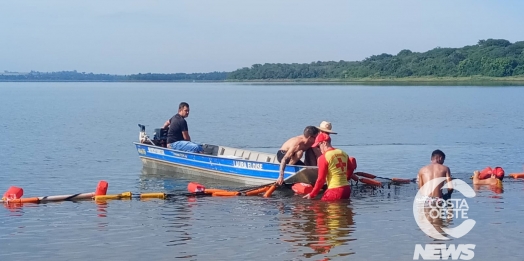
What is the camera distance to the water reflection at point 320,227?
11.7m

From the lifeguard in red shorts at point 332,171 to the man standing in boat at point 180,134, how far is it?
5984 millimetres

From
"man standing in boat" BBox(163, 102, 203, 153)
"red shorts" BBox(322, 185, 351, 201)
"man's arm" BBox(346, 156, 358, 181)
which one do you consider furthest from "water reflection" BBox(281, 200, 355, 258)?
"man standing in boat" BBox(163, 102, 203, 153)

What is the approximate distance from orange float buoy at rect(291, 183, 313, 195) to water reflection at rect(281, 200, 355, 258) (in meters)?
0.55

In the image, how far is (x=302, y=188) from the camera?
52.2ft

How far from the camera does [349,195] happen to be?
15086mm

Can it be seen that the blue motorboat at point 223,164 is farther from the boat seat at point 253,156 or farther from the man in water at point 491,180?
the man in water at point 491,180

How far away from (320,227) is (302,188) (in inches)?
119

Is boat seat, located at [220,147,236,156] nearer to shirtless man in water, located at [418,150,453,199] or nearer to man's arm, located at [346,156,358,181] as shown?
man's arm, located at [346,156,358,181]

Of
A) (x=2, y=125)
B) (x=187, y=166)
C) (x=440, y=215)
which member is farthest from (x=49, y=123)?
(x=440, y=215)

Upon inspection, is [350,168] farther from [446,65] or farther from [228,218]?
[446,65]

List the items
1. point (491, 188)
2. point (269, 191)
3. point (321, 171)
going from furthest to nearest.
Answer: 1. point (491, 188)
2. point (269, 191)
3. point (321, 171)

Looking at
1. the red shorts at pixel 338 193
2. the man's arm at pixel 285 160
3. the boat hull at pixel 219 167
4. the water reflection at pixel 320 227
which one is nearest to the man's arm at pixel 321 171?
the red shorts at pixel 338 193

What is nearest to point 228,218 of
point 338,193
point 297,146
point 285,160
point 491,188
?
point 338,193

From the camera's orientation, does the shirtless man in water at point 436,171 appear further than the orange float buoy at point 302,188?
No
